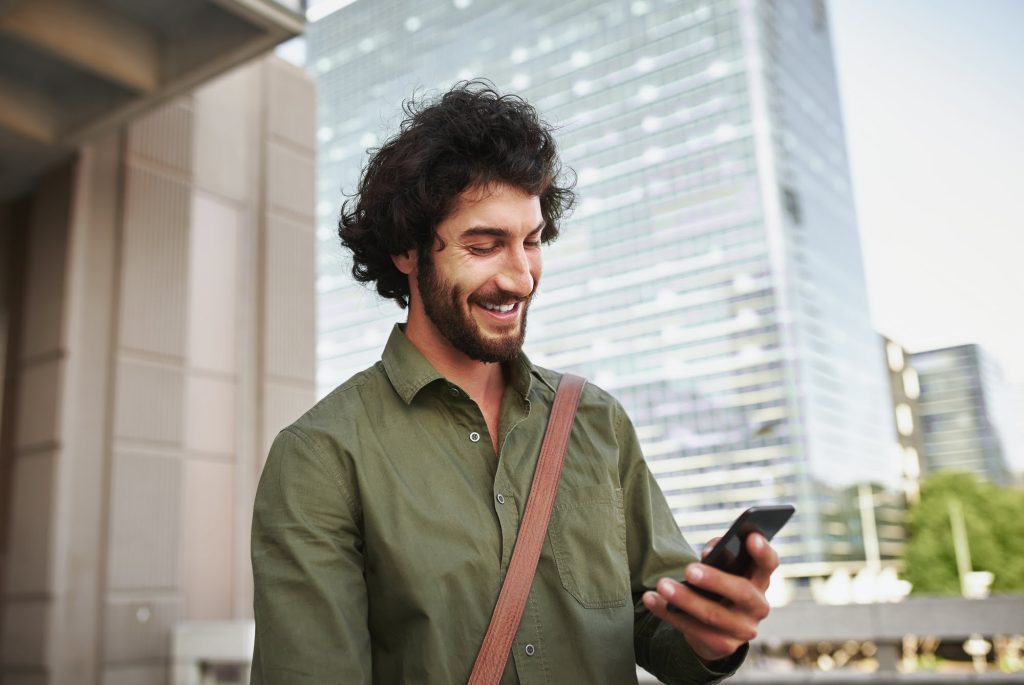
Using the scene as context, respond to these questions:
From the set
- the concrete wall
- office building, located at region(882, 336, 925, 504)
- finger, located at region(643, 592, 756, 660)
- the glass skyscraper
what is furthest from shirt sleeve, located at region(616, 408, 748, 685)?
office building, located at region(882, 336, 925, 504)

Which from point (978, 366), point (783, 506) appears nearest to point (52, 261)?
Result: point (783, 506)

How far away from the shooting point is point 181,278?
6395 millimetres

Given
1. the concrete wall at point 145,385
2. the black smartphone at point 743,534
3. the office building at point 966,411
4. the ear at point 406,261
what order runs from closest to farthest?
the black smartphone at point 743,534 < the ear at point 406,261 < the concrete wall at point 145,385 < the office building at point 966,411

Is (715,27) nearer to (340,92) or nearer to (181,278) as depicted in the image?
(340,92)

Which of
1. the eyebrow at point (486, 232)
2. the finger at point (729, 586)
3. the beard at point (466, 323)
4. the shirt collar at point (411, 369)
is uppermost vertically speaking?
the eyebrow at point (486, 232)

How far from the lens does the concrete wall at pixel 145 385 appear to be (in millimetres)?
5668

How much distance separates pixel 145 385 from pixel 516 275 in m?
5.47

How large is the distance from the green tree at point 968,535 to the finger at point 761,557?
114 feet

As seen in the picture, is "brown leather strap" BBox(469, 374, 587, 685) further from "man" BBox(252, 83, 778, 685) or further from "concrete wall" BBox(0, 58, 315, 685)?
"concrete wall" BBox(0, 58, 315, 685)

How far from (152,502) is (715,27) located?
49.9m

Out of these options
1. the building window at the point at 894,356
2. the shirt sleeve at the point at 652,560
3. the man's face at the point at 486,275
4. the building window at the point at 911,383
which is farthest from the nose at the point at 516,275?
the building window at the point at 911,383

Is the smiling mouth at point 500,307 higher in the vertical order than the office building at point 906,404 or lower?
lower

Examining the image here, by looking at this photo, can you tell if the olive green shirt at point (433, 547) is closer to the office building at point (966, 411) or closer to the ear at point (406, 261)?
the ear at point (406, 261)

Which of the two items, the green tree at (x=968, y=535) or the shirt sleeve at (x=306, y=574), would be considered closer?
the shirt sleeve at (x=306, y=574)
